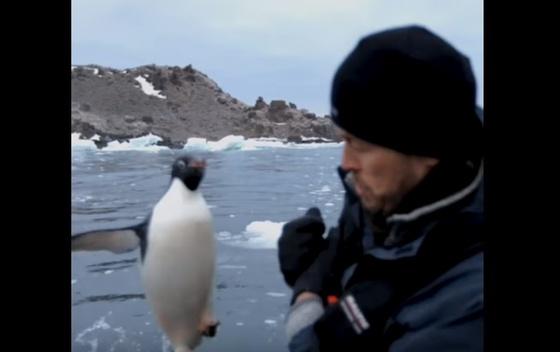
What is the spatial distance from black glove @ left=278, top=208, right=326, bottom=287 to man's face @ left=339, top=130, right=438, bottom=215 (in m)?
0.18

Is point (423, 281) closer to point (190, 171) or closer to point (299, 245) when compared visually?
point (299, 245)

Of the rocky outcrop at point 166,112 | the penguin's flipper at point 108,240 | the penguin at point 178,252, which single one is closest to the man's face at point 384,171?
the penguin at point 178,252

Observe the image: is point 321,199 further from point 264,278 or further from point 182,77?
point 182,77

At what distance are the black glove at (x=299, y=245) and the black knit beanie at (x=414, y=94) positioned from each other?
248 millimetres

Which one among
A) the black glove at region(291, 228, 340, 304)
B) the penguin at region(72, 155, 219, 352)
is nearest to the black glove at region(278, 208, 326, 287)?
the black glove at region(291, 228, 340, 304)

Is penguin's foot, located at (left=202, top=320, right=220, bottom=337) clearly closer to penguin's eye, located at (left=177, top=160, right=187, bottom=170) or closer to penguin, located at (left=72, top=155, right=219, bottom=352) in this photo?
penguin, located at (left=72, top=155, right=219, bottom=352)

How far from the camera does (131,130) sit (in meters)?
28.2

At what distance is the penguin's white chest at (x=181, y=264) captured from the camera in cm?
184

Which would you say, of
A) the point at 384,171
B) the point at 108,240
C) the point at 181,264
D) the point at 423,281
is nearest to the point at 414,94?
the point at 384,171

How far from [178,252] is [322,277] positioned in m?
0.92

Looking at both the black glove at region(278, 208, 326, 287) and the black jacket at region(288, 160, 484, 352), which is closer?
the black jacket at region(288, 160, 484, 352)

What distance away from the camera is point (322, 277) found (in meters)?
1.07

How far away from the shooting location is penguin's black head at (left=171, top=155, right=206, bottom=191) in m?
1.95
